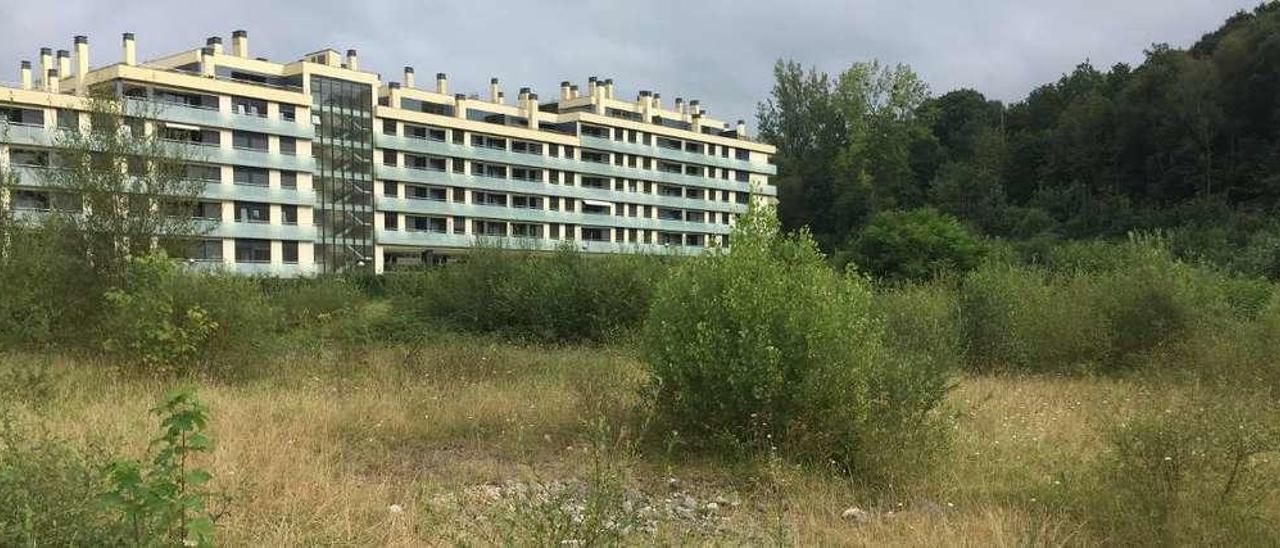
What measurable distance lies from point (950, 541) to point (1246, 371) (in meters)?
9.99

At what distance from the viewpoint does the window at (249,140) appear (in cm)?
6331

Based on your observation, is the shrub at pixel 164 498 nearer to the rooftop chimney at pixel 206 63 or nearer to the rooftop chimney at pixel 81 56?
the rooftop chimney at pixel 206 63

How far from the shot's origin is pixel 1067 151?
81.6 m

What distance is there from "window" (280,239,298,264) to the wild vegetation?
47.2 metres

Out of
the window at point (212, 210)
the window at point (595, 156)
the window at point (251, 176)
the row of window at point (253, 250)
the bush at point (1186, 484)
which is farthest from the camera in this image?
the window at point (595, 156)

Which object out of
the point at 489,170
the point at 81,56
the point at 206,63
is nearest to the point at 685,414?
the point at 206,63

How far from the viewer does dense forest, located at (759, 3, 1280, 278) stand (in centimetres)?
6594

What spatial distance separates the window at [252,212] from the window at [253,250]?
132cm

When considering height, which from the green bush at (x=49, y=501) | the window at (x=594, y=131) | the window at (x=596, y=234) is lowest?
the green bush at (x=49, y=501)

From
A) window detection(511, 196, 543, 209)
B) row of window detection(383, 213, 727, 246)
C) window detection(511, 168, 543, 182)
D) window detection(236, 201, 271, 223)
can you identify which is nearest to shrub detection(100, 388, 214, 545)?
window detection(236, 201, 271, 223)

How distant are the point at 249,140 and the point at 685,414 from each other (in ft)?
202

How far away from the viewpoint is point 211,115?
2420 inches

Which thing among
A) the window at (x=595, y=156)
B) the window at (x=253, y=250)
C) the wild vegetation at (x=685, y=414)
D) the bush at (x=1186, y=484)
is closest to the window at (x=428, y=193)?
the window at (x=253, y=250)

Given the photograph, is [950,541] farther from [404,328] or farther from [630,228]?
[630,228]
